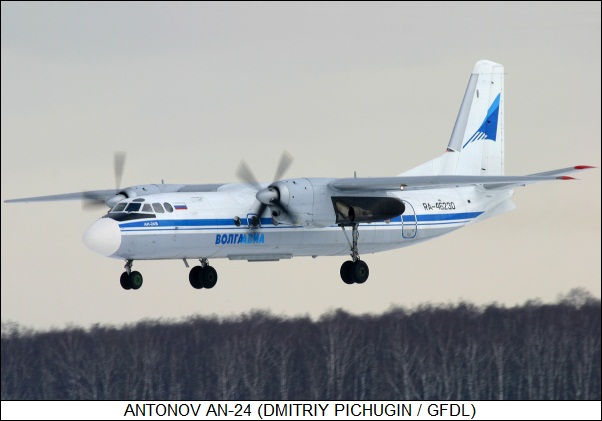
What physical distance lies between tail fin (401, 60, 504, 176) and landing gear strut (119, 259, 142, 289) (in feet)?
35.0

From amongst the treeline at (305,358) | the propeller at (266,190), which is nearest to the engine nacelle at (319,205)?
the propeller at (266,190)

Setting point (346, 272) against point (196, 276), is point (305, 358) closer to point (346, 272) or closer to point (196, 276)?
point (346, 272)

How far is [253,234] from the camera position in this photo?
38031 mm

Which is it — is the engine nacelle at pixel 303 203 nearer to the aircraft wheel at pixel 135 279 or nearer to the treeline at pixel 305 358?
the aircraft wheel at pixel 135 279

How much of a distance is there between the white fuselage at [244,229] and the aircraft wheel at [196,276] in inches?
40.3

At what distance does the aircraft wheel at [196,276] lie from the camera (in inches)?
1528

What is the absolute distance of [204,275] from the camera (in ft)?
127

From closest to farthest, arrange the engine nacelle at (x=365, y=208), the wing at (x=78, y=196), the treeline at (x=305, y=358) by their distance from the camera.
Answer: the engine nacelle at (x=365, y=208) → the wing at (x=78, y=196) → the treeline at (x=305, y=358)

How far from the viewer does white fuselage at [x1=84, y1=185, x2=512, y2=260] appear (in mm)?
35906

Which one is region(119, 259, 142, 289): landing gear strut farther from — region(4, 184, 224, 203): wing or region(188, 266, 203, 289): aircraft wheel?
region(4, 184, 224, 203): wing

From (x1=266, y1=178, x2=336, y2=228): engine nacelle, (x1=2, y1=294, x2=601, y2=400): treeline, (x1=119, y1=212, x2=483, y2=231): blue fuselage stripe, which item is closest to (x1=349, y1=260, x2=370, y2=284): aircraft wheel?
(x1=119, y1=212, x2=483, y2=231): blue fuselage stripe

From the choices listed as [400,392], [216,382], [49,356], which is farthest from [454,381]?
[49,356]

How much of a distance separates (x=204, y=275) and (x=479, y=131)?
10.8 metres

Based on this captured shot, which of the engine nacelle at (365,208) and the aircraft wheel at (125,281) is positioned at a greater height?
the engine nacelle at (365,208)
